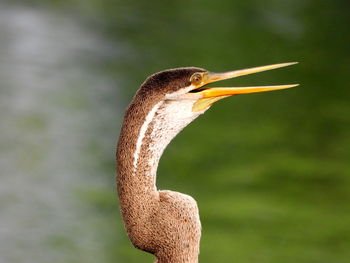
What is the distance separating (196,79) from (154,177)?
336 mm

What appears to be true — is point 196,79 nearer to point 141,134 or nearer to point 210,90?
point 210,90

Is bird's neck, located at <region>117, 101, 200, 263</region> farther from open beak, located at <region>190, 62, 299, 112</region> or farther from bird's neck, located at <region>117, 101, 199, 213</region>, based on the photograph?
open beak, located at <region>190, 62, 299, 112</region>

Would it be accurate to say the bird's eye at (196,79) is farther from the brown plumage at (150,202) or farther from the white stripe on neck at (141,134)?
the white stripe on neck at (141,134)

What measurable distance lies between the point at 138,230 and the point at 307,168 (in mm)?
5508

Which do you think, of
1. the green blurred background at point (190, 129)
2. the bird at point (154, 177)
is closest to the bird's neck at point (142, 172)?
the bird at point (154, 177)

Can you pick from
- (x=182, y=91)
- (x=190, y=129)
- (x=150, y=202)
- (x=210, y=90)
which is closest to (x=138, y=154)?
(x=150, y=202)

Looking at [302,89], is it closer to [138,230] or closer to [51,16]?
[51,16]

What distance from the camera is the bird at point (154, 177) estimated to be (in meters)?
3.18

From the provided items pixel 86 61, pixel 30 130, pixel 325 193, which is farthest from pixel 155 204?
pixel 86 61

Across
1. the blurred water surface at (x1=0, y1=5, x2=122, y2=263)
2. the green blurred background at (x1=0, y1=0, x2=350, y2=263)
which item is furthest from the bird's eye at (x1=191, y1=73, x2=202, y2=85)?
the blurred water surface at (x1=0, y1=5, x2=122, y2=263)

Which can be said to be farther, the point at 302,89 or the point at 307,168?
the point at 302,89

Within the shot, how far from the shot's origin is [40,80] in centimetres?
1047

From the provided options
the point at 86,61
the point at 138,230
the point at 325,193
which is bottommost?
the point at 138,230

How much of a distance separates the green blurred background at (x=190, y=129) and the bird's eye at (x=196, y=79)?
391 cm
